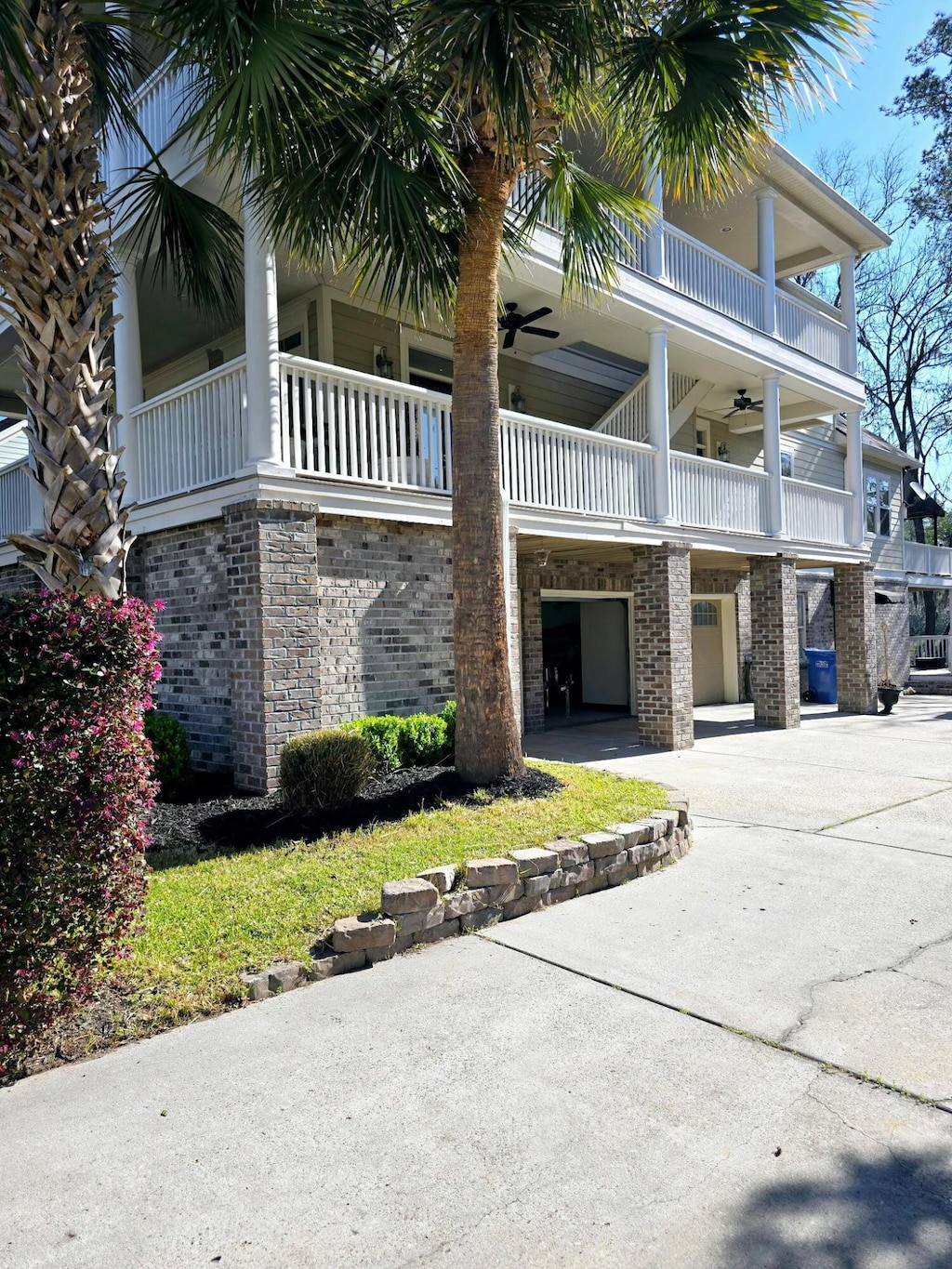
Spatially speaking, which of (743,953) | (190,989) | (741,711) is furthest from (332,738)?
(741,711)

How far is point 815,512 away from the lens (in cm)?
1468

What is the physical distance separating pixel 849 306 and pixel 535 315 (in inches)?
317

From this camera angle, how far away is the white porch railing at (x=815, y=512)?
1404 centimetres

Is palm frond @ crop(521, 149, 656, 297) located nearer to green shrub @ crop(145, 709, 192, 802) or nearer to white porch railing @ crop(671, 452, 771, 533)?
white porch railing @ crop(671, 452, 771, 533)

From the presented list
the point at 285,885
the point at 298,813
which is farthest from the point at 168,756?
the point at 285,885

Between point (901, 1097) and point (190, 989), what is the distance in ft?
9.09

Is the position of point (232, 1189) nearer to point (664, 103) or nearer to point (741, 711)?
point (664, 103)

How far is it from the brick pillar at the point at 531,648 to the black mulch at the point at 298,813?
17.6 ft

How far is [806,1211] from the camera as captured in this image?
2371mm

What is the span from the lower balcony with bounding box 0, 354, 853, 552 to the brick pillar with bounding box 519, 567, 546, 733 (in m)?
2.16

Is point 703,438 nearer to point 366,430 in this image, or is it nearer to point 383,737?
point 366,430

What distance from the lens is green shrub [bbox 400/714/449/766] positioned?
761 centimetres

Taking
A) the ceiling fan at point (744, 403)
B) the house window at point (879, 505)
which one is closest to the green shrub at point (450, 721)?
the ceiling fan at point (744, 403)

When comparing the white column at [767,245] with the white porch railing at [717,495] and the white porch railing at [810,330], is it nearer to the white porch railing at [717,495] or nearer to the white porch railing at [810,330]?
the white porch railing at [810,330]
